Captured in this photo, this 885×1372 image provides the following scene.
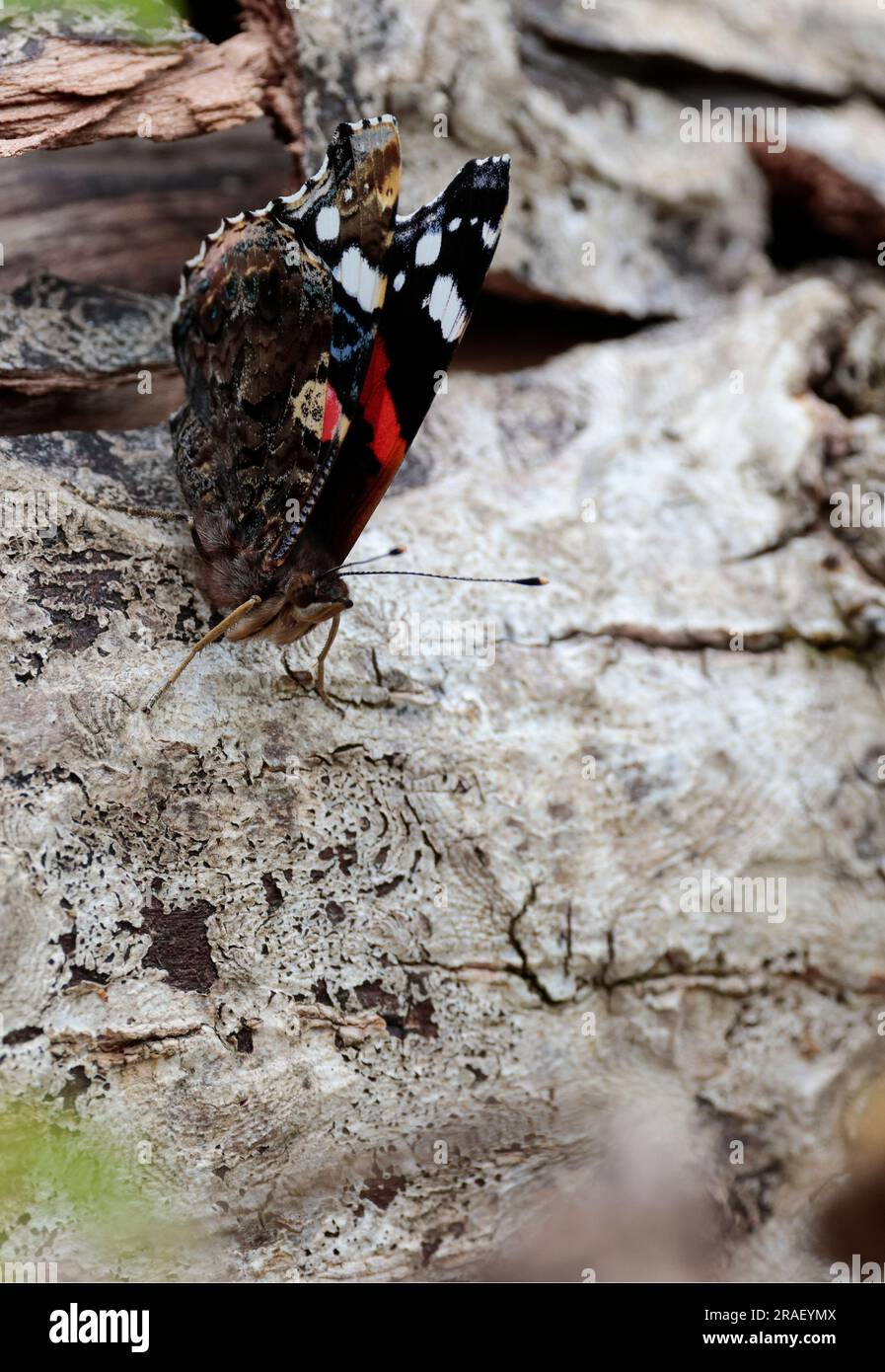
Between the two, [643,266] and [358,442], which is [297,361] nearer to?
[358,442]

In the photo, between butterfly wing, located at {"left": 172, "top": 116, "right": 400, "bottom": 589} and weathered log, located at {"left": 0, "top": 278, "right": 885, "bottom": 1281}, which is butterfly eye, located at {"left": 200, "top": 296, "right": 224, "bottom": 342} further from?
weathered log, located at {"left": 0, "top": 278, "right": 885, "bottom": 1281}

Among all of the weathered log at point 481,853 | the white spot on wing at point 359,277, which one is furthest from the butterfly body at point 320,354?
the weathered log at point 481,853

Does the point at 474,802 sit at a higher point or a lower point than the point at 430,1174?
higher

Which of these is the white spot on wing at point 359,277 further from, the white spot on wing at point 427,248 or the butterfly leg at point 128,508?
the butterfly leg at point 128,508

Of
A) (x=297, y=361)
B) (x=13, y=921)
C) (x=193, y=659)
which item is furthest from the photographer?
(x=193, y=659)

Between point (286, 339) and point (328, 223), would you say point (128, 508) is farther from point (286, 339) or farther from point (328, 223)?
point (328, 223)

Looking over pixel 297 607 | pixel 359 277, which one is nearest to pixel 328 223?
pixel 359 277

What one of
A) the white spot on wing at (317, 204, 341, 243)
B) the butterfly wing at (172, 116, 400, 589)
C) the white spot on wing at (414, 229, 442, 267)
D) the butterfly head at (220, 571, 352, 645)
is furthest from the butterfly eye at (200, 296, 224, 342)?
the butterfly head at (220, 571, 352, 645)

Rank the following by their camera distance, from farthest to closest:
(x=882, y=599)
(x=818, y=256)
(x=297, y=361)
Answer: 1. (x=818, y=256)
2. (x=882, y=599)
3. (x=297, y=361)

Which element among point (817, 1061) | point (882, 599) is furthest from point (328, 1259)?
point (882, 599)
